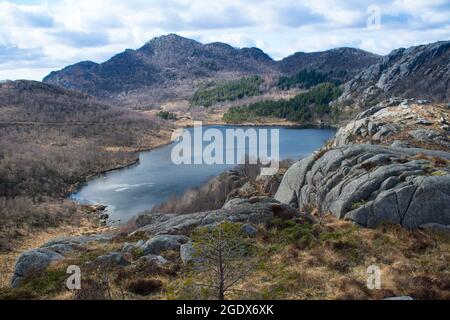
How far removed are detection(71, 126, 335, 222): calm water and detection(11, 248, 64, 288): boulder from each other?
43.6 metres

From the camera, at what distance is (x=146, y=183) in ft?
307

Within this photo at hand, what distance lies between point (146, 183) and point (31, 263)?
69.0 m

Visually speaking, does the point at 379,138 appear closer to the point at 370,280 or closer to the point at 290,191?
the point at 290,191

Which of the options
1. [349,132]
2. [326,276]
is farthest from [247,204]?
Result: [349,132]

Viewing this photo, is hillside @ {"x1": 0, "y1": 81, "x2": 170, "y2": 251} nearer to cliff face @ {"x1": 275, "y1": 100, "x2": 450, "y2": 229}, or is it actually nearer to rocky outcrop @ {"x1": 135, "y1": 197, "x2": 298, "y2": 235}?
rocky outcrop @ {"x1": 135, "y1": 197, "x2": 298, "y2": 235}

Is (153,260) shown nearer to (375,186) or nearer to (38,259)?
(38,259)

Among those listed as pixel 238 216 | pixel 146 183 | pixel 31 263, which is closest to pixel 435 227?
pixel 238 216

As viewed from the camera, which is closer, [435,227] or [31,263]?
[435,227]

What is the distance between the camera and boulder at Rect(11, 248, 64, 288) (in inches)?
932

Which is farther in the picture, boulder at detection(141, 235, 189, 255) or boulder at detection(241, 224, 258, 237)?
boulder at detection(241, 224, 258, 237)

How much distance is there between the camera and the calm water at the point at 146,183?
259 ft

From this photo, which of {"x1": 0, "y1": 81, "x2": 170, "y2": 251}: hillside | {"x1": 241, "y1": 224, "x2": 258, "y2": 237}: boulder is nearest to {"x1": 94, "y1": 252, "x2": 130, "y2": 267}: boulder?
{"x1": 241, "y1": 224, "x2": 258, "y2": 237}: boulder

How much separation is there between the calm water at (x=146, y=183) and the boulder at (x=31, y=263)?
43.6 metres

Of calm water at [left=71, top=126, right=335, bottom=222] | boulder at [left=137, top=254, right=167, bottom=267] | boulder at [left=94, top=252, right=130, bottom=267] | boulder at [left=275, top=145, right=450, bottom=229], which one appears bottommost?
calm water at [left=71, top=126, right=335, bottom=222]
